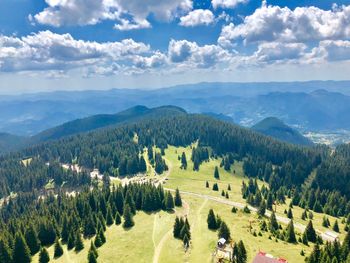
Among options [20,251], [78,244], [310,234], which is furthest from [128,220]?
[310,234]

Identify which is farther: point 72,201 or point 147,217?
point 72,201

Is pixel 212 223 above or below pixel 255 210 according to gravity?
above

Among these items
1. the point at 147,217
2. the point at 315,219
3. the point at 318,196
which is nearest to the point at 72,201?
the point at 147,217

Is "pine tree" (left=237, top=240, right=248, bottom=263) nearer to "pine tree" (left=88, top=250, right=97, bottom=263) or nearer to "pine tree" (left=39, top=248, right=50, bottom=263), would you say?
"pine tree" (left=88, top=250, right=97, bottom=263)

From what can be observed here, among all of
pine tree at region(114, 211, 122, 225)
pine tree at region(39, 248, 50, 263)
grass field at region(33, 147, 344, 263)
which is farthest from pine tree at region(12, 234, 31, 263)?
pine tree at region(114, 211, 122, 225)

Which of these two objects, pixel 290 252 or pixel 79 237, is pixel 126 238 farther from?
pixel 290 252

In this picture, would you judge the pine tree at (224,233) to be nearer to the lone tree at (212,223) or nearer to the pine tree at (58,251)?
the lone tree at (212,223)

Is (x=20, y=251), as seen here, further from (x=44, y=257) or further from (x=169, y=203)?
(x=169, y=203)
